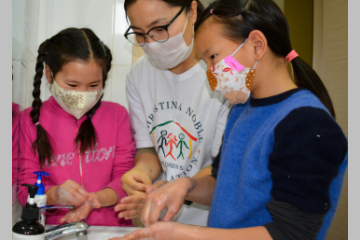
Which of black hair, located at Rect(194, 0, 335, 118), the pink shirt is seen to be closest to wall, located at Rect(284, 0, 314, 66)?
black hair, located at Rect(194, 0, 335, 118)

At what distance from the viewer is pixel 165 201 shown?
2.06 feet

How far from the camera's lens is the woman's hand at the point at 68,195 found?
774 millimetres

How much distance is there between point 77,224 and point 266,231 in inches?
17.4

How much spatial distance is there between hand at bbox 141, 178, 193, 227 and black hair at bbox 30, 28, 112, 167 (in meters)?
0.39

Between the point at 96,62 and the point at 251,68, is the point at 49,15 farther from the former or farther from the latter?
the point at 251,68

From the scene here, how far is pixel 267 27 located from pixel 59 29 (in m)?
0.64

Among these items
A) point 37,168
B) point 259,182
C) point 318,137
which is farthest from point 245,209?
point 37,168

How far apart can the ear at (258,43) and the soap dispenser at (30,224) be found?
Answer: 0.57m

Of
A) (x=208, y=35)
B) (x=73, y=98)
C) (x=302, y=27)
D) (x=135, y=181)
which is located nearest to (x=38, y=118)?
(x=73, y=98)

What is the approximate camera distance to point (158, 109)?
98 cm

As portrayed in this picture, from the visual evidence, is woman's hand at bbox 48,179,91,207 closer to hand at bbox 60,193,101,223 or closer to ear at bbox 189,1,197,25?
hand at bbox 60,193,101,223

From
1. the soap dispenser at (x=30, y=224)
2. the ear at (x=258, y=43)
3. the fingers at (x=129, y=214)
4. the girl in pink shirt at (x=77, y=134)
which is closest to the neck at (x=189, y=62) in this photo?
the girl in pink shirt at (x=77, y=134)

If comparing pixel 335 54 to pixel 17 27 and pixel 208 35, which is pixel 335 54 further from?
pixel 17 27

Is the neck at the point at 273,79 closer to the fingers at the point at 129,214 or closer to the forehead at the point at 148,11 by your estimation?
the forehead at the point at 148,11
